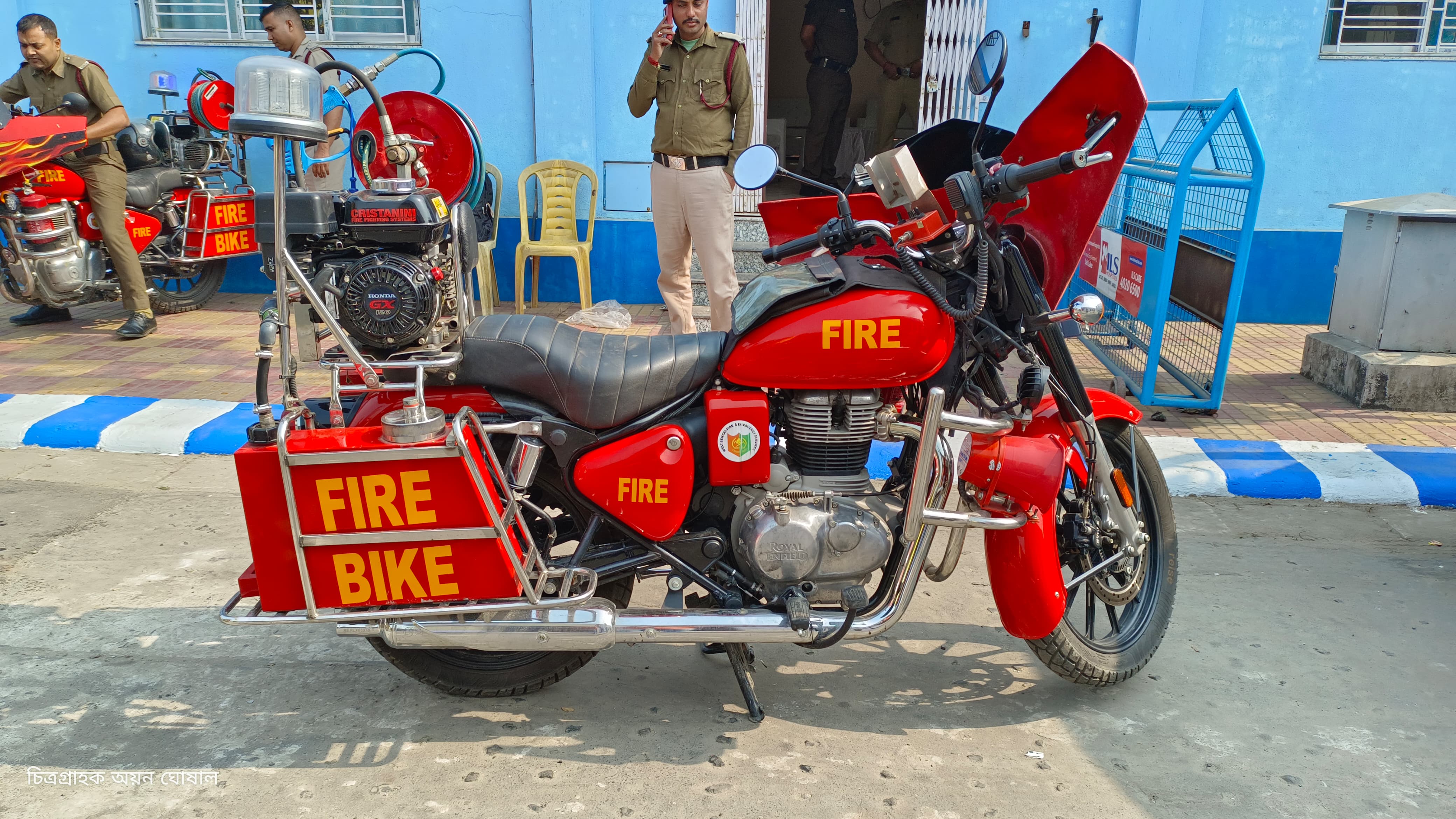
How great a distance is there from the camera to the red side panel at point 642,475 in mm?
2611

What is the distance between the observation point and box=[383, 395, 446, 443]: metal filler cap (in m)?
2.31

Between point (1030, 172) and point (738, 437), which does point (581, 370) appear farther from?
point (1030, 172)

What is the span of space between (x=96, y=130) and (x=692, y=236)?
157 inches

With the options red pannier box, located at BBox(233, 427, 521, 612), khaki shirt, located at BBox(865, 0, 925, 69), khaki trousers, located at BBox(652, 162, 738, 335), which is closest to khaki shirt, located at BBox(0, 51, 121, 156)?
khaki trousers, located at BBox(652, 162, 738, 335)

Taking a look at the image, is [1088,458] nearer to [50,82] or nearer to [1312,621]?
[1312,621]

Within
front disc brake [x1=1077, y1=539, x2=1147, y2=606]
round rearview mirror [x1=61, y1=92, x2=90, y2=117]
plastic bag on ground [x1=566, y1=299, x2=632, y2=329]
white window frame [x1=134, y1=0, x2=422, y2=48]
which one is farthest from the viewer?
white window frame [x1=134, y1=0, x2=422, y2=48]

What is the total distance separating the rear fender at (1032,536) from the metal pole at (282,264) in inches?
67.0

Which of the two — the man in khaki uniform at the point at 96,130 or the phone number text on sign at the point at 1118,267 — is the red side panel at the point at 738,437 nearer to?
the phone number text on sign at the point at 1118,267

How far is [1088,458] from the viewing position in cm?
288

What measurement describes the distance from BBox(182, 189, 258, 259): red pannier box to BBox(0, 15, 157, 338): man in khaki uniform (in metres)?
0.44

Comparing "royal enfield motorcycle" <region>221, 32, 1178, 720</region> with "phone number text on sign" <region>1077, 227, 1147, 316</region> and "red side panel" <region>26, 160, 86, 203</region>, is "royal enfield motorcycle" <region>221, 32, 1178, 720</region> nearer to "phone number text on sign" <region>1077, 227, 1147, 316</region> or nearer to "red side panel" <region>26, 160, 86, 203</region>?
"phone number text on sign" <region>1077, 227, 1147, 316</region>

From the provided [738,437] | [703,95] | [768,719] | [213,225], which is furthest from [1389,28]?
[213,225]

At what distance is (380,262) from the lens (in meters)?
2.46

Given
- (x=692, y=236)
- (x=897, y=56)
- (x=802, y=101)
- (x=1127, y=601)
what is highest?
(x=897, y=56)
